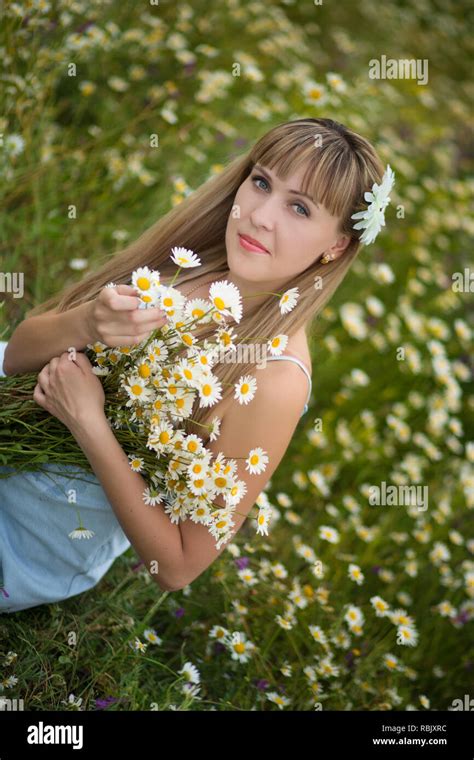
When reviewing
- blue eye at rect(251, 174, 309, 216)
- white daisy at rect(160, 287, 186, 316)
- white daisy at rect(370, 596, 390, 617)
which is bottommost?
white daisy at rect(370, 596, 390, 617)

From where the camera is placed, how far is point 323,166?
1469mm

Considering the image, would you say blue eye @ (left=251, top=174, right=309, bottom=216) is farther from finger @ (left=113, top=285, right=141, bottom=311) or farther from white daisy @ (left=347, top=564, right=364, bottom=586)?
white daisy @ (left=347, top=564, right=364, bottom=586)

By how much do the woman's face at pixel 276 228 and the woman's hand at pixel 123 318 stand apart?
315 mm

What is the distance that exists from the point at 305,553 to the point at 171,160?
1.81 metres

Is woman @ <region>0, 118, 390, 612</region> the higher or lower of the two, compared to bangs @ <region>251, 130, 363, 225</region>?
lower

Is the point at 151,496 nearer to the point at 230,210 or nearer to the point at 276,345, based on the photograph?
the point at 276,345

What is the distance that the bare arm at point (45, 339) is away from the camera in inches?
53.8

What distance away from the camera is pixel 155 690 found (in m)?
1.76

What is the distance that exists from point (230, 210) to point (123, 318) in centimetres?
56

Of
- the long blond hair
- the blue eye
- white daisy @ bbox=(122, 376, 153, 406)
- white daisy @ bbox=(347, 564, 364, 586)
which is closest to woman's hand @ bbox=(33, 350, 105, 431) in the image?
white daisy @ bbox=(122, 376, 153, 406)

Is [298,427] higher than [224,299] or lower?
lower

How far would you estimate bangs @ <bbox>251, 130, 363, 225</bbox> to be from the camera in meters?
1.47

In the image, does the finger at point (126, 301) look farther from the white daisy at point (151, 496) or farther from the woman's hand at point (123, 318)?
the white daisy at point (151, 496)

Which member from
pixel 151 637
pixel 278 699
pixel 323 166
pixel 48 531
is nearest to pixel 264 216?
pixel 323 166
